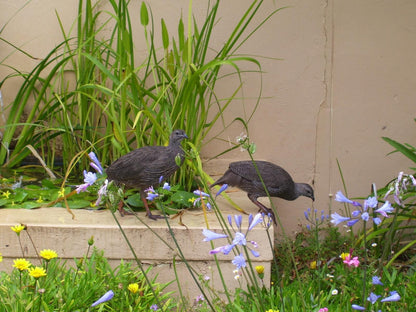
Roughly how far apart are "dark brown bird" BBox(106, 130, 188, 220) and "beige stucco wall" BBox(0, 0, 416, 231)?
1111mm

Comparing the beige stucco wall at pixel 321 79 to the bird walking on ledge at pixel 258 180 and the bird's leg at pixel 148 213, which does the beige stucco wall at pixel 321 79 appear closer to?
the bird walking on ledge at pixel 258 180

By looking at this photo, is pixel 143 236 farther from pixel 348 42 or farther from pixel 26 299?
pixel 348 42

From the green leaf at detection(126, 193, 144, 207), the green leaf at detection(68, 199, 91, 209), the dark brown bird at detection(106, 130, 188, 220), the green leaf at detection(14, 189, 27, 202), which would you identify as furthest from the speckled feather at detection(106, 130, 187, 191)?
the green leaf at detection(14, 189, 27, 202)

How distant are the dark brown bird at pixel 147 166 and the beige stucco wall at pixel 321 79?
1111 mm

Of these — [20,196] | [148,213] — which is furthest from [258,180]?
[20,196]

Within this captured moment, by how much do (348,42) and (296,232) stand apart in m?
1.40

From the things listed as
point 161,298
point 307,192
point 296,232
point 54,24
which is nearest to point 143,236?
point 161,298

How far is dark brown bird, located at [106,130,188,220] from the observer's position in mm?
3141

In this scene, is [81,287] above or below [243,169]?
below

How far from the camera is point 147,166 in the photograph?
314 centimetres

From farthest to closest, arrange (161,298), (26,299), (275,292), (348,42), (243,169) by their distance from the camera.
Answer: (348,42), (243,169), (275,292), (161,298), (26,299)

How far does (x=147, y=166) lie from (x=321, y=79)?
166 centimetres

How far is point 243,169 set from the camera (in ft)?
11.1

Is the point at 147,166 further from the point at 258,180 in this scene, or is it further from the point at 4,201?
the point at 4,201
